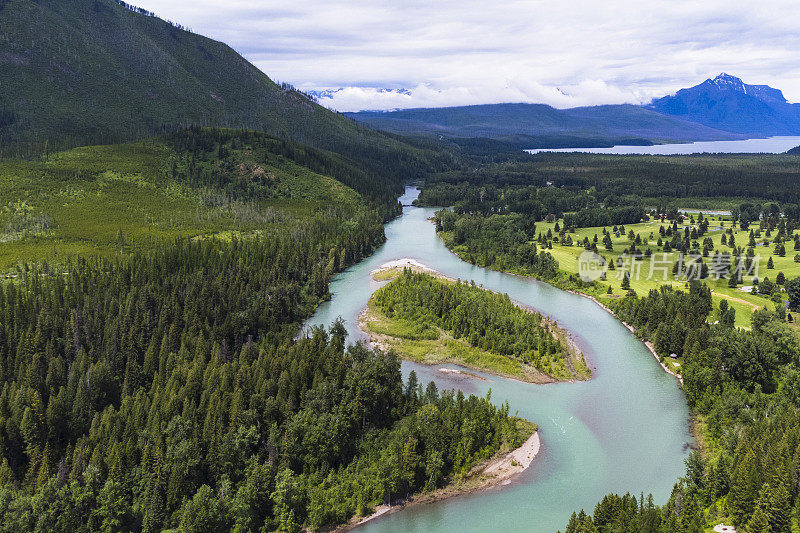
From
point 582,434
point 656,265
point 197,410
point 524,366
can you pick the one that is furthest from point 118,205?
point 656,265

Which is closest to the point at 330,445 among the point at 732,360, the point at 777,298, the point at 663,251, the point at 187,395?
the point at 187,395

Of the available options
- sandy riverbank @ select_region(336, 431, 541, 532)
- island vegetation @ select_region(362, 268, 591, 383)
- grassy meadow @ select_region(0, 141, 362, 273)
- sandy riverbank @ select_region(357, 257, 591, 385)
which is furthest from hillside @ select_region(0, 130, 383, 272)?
sandy riverbank @ select_region(336, 431, 541, 532)

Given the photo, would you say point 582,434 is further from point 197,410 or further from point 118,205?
point 118,205

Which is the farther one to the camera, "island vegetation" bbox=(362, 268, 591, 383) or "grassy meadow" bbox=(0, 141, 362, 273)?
"grassy meadow" bbox=(0, 141, 362, 273)

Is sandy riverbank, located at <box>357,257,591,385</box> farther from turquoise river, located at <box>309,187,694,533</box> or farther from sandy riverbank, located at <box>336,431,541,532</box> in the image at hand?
sandy riverbank, located at <box>336,431,541,532</box>

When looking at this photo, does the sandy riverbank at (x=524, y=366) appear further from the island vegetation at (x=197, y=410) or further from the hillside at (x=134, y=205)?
the hillside at (x=134, y=205)

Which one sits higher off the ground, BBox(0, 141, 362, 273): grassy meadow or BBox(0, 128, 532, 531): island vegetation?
BBox(0, 141, 362, 273): grassy meadow
